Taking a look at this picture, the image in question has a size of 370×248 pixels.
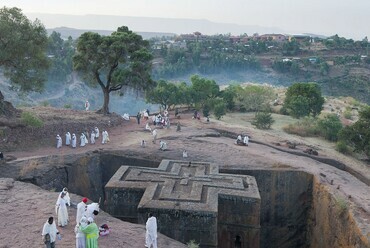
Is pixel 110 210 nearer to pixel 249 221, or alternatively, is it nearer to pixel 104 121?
pixel 249 221

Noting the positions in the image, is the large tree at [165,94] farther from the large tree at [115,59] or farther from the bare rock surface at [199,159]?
the large tree at [115,59]

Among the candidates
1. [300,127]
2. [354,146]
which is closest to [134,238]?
[354,146]

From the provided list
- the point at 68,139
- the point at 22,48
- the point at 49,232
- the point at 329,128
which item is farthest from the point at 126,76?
the point at 49,232

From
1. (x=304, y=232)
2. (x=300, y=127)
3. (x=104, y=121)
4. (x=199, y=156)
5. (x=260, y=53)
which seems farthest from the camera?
(x=260, y=53)

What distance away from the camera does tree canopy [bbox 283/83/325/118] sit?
36188 millimetres

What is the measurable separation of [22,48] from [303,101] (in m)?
25.1

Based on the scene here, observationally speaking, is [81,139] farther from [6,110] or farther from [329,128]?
[329,128]

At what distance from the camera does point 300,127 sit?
106 ft

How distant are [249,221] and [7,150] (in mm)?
13163

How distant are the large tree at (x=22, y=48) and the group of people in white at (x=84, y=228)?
47.4 feet

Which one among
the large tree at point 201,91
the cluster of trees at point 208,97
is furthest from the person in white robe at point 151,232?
the large tree at point 201,91

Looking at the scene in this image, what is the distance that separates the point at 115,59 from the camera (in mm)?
28016

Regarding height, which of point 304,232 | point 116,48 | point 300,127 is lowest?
point 304,232

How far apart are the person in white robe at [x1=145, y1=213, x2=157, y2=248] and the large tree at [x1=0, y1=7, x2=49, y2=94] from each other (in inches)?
659
